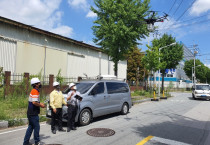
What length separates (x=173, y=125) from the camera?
7.05m

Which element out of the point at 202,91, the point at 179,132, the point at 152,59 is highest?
the point at 152,59

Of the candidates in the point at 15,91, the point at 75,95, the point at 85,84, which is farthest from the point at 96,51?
the point at 75,95

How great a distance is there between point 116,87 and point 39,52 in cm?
934

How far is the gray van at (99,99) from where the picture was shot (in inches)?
263

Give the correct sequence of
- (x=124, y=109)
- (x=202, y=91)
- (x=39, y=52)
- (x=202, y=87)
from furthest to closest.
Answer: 1. (x=202, y=87)
2. (x=202, y=91)
3. (x=39, y=52)
4. (x=124, y=109)

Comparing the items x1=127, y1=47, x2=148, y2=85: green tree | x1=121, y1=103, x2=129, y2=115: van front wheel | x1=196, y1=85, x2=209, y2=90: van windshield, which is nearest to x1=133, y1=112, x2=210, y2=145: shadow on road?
x1=121, y1=103, x2=129, y2=115: van front wheel

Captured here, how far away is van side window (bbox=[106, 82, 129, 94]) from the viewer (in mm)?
8242

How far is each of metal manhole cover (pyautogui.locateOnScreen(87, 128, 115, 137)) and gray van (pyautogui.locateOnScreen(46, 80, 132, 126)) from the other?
0.81m

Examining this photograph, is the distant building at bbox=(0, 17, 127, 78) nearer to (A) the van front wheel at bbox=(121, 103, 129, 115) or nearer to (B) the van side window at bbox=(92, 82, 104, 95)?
(B) the van side window at bbox=(92, 82, 104, 95)

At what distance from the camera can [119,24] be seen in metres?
12.7

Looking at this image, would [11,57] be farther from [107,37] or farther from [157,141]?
[157,141]

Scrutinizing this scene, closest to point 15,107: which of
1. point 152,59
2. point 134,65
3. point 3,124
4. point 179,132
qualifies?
point 3,124

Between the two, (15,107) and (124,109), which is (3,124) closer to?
(15,107)

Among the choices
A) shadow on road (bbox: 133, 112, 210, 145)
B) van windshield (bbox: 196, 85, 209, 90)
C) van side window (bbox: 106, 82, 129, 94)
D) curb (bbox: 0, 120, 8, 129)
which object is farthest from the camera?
van windshield (bbox: 196, 85, 209, 90)
